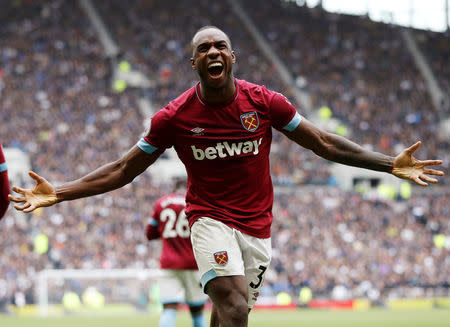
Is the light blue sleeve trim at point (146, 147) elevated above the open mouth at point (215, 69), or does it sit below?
below

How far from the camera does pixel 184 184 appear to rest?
897 centimetres

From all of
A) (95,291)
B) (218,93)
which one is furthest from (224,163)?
(95,291)

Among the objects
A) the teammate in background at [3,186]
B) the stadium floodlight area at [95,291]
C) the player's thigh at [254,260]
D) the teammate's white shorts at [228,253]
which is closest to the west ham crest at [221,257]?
the teammate's white shorts at [228,253]

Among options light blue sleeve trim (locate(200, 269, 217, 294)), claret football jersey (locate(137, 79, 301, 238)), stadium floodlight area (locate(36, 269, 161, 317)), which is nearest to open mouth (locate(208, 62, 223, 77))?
claret football jersey (locate(137, 79, 301, 238))

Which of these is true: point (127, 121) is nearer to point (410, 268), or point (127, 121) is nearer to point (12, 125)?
point (12, 125)

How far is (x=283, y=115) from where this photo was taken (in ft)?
18.4

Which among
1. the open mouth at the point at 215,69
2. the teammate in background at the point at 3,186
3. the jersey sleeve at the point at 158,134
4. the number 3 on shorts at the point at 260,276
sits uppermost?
the open mouth at the point at 215,69

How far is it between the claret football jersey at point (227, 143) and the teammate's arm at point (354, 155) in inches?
5.2

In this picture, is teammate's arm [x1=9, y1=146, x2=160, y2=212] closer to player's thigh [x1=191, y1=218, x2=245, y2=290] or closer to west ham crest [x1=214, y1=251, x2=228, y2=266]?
player's thigh [x1=191, y1=218, x2=245, y2=290]

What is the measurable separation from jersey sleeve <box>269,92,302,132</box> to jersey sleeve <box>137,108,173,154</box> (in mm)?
792

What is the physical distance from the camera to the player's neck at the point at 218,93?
5459mm

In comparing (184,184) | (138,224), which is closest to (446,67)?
(138,224)

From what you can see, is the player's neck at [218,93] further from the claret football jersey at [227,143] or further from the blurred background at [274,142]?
the blurred background at [274,142]

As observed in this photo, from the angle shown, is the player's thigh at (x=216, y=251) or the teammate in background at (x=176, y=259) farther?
the teammate in background at (x=176, y=259)
